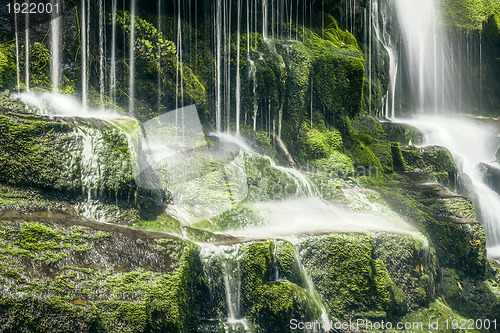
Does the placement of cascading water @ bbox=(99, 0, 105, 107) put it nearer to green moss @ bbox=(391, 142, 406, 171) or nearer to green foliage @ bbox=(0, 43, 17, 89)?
green foliage @ bbox=(0, 43, 17, 89)

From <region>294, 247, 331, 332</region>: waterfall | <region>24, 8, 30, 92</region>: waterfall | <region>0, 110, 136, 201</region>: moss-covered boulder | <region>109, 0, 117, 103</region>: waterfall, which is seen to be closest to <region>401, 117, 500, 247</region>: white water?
<region>294, 247, 331, 332</region>: waterfall

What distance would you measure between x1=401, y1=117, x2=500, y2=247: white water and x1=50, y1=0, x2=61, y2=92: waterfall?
38.2 feet

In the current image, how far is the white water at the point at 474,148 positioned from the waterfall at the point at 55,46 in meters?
11.6

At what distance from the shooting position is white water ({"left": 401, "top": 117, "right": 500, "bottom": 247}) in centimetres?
1270

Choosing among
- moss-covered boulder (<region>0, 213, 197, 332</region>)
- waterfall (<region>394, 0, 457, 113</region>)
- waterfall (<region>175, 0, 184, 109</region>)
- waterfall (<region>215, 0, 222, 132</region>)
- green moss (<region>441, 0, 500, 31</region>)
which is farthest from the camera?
green moss (<region>441, 0, 500, 31</region>)

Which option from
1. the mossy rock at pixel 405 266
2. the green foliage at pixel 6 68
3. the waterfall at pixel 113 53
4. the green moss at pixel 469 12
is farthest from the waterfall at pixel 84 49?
the green moss at pixel 469 12

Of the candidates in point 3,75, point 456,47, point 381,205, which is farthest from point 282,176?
point 456,47

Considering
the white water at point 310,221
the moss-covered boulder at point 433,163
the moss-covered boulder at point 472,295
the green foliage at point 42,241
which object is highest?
the moss-covered boulder at point 433,163

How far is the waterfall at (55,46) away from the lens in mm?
8898

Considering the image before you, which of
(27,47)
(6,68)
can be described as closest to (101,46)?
(27,47)

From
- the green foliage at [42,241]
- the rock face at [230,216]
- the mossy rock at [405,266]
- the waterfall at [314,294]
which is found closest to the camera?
the green foliage at [42,241]

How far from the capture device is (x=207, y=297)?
20.0 feet

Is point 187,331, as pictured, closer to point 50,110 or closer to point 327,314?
point 327,314

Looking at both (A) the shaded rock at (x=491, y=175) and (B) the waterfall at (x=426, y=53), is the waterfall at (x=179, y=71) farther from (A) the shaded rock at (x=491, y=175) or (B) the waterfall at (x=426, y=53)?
(B) the waterfall at (x=426, y=53)
